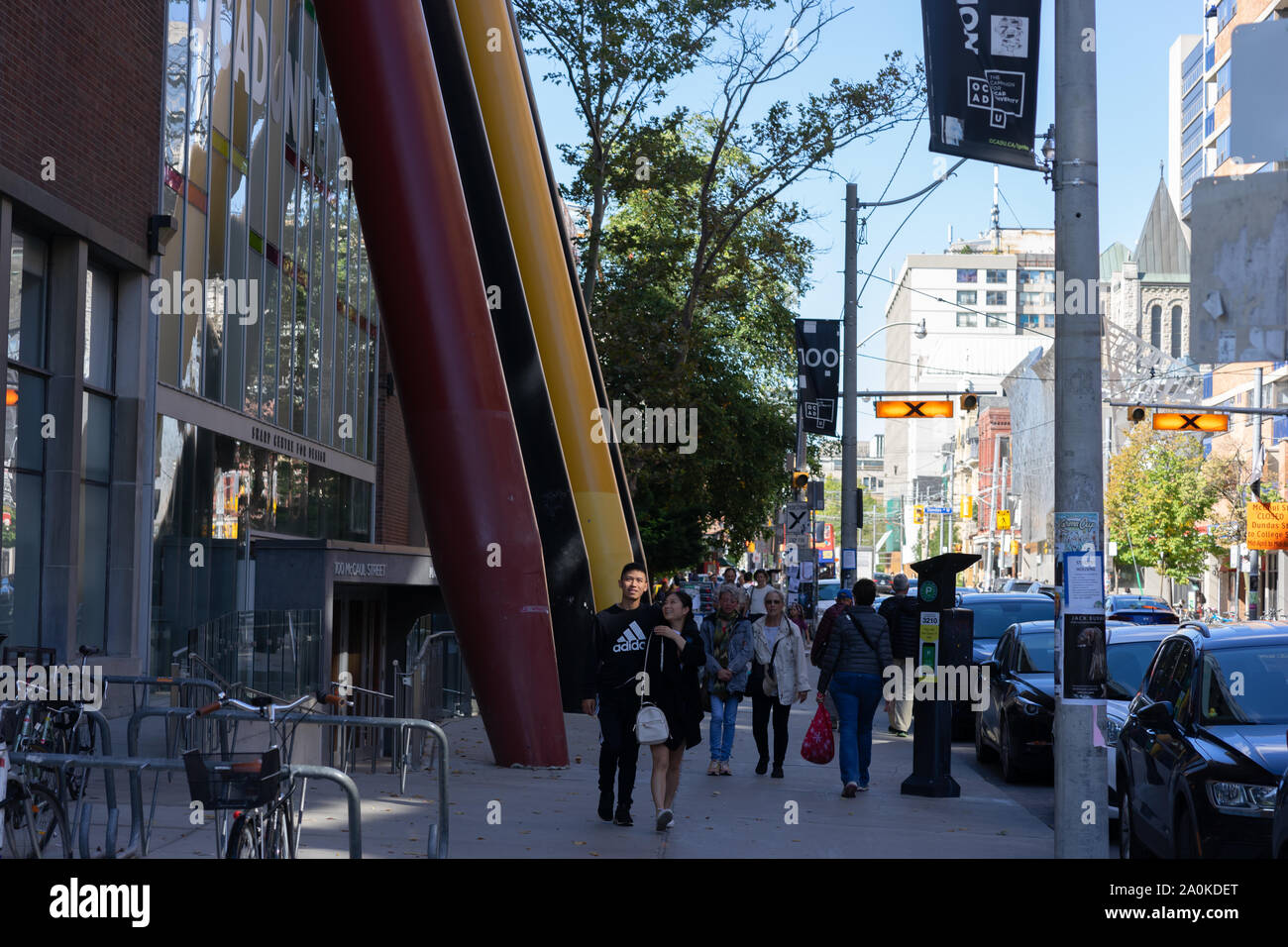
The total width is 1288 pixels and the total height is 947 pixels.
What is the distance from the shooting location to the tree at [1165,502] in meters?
65.8

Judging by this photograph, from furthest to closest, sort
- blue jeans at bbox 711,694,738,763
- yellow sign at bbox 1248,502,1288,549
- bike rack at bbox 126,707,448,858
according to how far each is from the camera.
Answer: yellow sign at bbox 1248,502,1288,549
blue jeans at bbox 711,694,738,763
bike rack at bbox 126,707,448,858

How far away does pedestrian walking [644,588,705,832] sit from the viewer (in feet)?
37.4

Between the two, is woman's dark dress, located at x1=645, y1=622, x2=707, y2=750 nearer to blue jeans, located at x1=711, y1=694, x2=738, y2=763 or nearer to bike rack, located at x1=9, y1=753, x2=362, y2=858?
blue jeans, located at x1=711, y1=694, x2=738, y2=763

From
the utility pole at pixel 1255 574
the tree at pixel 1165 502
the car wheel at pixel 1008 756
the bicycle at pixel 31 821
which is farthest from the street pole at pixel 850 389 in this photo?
the tree at pixel 1165 502

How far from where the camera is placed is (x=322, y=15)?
1551 centimetres

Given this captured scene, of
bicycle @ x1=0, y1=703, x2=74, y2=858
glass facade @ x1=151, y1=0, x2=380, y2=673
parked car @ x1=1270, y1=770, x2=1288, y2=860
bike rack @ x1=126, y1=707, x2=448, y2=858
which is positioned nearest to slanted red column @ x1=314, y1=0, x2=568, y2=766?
glass facade @ x1=151, y1=0, x2=380, y2=673

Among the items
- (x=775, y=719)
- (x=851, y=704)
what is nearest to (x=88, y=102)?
(x=775, y=719)

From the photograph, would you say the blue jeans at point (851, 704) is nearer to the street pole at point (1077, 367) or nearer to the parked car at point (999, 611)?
the street pole at point (1077, 367)

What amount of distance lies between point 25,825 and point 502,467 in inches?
308

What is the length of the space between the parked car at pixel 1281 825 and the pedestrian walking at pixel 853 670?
22.0 feet

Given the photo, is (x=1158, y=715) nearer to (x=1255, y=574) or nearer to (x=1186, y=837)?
(x=1186, y=837)

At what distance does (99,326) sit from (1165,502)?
184ft
